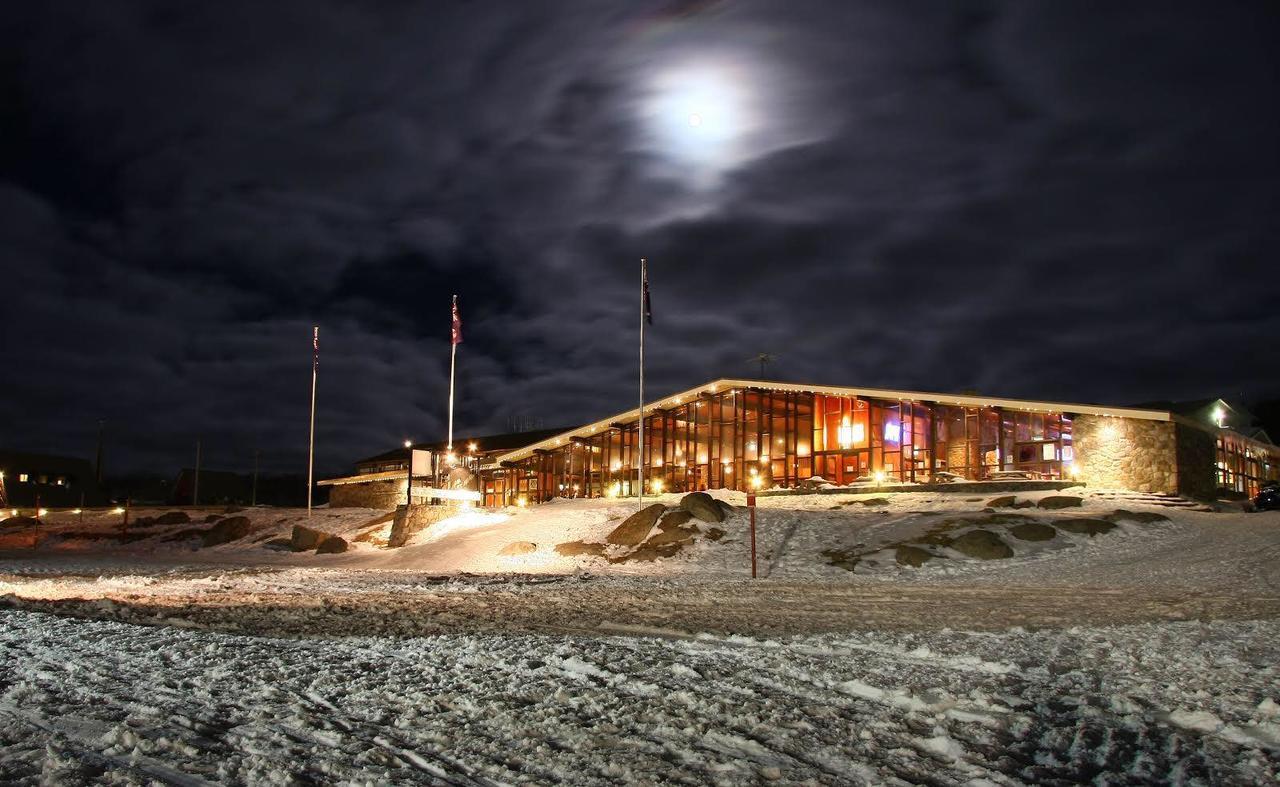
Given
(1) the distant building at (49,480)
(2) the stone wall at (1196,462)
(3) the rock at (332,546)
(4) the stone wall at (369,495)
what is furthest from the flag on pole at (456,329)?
(1) the distant building at (49,480)

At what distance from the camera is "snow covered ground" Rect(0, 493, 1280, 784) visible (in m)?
5.08

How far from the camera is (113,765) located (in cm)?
487

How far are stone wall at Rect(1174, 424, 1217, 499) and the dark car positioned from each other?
1729 mm

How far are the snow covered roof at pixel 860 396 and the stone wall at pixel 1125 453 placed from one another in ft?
1.27

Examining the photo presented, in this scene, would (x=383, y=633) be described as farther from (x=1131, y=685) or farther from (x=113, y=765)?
(x=1131, y=685)

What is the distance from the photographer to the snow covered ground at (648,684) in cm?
508

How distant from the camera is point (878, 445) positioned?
37.5 m

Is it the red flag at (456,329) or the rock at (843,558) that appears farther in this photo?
the red flag at (456,329)

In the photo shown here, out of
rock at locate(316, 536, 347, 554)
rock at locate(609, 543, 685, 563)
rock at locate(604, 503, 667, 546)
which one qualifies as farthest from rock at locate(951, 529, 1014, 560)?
rock at locate(316, 536, 347, 554)

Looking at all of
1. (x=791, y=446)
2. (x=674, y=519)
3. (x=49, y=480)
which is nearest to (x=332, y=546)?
(x=674, y=519)

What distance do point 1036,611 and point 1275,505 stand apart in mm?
26197

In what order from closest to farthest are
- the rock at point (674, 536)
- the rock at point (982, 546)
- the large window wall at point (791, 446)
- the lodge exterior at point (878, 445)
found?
the rock at point (982, 546), the rock at point (674, 536), the lodge exterior at point (878, 445), the large window wall at point (791, 446)

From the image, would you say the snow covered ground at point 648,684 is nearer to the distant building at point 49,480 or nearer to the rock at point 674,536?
the rock at point 674,536

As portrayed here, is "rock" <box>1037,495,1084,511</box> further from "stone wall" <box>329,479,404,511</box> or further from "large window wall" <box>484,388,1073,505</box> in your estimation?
"stone wall" <box>329,479,404,511</box>
